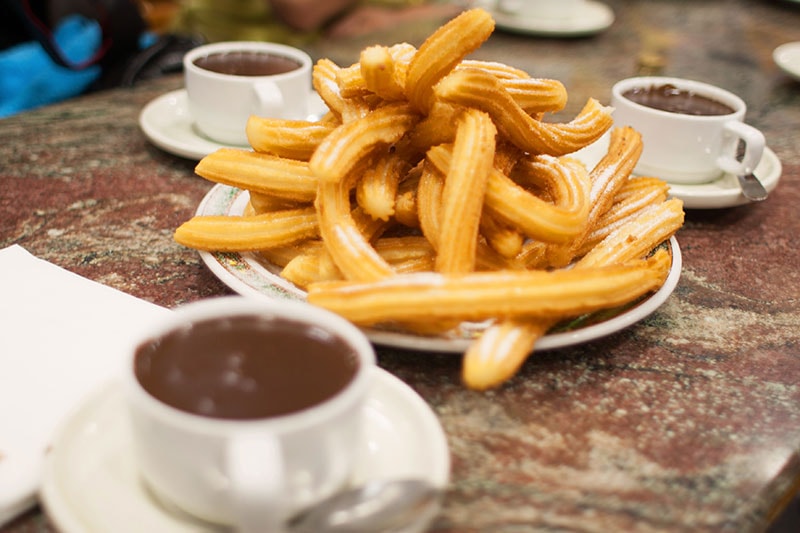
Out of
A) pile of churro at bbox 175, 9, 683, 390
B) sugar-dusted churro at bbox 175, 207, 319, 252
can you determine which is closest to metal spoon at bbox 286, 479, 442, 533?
pile of churro at bbox 175, 9, 683, 390

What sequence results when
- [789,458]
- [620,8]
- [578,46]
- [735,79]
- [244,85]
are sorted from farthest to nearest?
[620,8]
[578,46]
[735,79]
[244,85]
[789,458]

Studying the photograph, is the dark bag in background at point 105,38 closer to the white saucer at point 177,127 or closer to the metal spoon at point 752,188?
the white saucer at point 177,127

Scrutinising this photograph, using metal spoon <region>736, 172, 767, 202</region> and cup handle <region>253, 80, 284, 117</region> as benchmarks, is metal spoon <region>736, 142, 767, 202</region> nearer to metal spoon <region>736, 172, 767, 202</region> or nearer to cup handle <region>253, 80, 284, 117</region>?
metal spoon <region>736, 172, 767, 202</region>

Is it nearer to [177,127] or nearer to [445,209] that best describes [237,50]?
[177,127]

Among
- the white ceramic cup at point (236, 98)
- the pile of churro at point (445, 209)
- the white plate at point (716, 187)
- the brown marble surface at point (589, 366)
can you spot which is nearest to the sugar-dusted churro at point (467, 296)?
the pile of churro at point (445, 209)

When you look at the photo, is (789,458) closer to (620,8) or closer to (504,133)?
(504,133)

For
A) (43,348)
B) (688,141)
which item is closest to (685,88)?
(688,141)

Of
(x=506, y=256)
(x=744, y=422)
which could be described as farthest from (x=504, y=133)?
(x=744, y=422)
